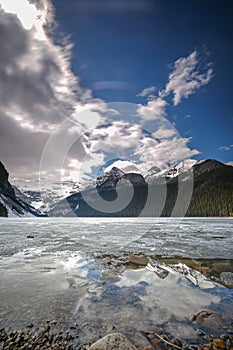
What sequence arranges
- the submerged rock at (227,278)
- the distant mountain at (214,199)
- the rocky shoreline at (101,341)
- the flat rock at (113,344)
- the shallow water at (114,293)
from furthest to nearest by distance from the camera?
the distant mountain at (214,199), the submerged rock at (227,278), the shallow water at (114,293), the rocky shoreline at (101,341), the flat rock at (113,344)

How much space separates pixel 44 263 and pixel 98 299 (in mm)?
5252

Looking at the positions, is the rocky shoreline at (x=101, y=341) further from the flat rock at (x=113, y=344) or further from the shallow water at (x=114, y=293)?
the shallow water at (x=114, y=293)

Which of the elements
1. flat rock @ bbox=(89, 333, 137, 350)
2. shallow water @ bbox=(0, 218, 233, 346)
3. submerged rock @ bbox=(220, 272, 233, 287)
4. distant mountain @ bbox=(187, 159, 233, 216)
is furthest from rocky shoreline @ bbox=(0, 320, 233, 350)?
distant mountain @ bbox=(187, 159, 233, 216)

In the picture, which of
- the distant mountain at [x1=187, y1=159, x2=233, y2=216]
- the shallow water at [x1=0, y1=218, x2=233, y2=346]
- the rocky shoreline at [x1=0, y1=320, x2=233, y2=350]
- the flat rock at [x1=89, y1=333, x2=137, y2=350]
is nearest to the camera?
the flat rock at [x1=89, y1=333, x2=137, y2=350]

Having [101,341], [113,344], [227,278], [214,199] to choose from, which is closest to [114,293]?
[101,341]

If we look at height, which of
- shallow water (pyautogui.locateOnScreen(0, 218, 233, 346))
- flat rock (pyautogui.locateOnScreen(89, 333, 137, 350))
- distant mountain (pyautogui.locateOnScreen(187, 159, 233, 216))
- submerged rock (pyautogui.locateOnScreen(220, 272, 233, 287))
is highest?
distant mountain (pyautogui.locateOnScreen(187, 159, 233, 216))

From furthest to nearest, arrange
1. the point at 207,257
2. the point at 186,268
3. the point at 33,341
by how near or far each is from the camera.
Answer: the point at 207,257, the point at 186,268, the point at 33,341

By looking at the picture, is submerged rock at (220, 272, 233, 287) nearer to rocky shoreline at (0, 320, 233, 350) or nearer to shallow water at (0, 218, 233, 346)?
shallow water at (0, 218, 233, 346)

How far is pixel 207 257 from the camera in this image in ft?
38.5

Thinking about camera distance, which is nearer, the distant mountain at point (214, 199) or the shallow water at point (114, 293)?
the shallow water at point (114, 293)

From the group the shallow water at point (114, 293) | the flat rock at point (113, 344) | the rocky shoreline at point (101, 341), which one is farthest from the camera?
the shallow water at point (114, 293)

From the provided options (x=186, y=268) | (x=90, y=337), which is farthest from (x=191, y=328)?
(x=186, y=268)

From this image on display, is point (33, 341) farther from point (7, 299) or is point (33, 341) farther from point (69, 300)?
point (7, 299)

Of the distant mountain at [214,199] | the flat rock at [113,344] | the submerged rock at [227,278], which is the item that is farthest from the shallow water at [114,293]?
the distant mountain at [214,199]
